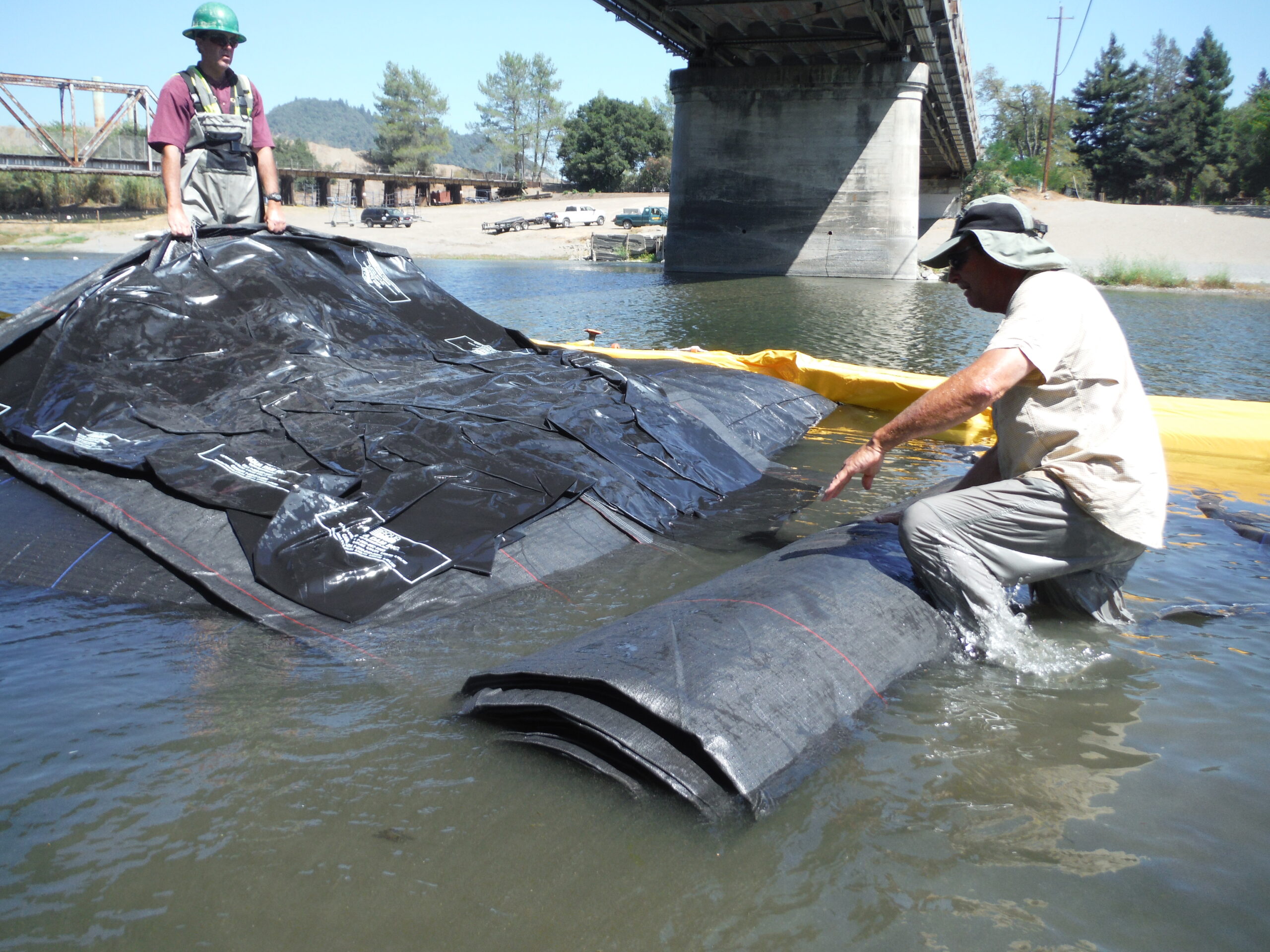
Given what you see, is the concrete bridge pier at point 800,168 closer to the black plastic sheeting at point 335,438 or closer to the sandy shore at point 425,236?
the sandy shore at point 425,236

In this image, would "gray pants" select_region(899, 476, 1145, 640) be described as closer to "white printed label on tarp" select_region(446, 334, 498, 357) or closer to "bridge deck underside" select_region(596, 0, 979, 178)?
"white printed label on tarp" select_region(446, 334, 498, 357)

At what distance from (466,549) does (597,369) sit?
213 cm

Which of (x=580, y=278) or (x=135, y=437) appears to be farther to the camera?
(x=580, y=278)

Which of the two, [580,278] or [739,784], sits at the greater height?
[580,278]

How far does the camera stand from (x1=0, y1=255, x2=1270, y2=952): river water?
6.59 feet

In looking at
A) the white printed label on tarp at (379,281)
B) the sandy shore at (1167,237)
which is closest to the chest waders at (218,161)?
the white printed label on tarp at (379,281)

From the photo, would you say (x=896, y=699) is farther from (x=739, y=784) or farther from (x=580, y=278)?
(x=580, y=278)

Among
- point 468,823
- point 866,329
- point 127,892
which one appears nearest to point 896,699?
point 468,823

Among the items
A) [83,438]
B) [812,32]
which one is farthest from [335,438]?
[812,32]

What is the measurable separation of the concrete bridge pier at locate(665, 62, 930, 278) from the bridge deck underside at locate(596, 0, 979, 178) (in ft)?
1.86

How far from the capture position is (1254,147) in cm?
5009

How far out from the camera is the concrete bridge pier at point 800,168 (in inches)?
1059

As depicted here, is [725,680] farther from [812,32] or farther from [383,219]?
[383,219]

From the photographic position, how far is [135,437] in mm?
4078
